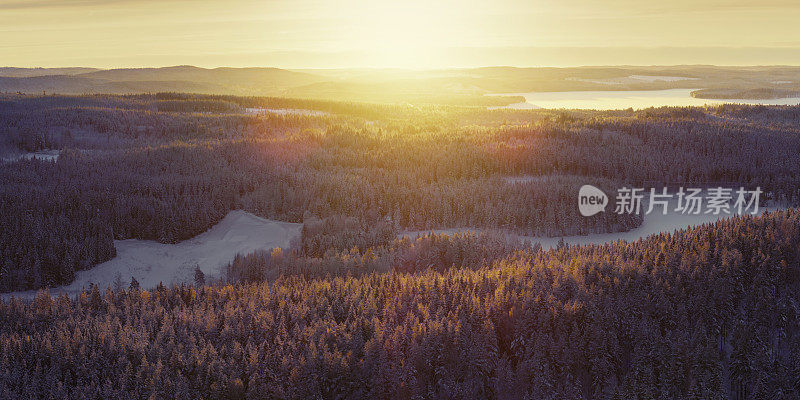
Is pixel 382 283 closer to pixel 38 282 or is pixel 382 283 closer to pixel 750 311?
pixel 750 311

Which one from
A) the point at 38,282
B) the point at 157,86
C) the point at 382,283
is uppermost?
the point at 157,86

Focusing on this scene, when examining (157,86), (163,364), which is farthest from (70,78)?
(163,364)

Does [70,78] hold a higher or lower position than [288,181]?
higher

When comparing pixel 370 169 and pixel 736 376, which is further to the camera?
pixel 370 169

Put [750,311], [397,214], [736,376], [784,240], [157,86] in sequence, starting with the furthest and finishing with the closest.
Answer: [157,86] → [397,214] → [784,240] → [750,311] → [736,376]

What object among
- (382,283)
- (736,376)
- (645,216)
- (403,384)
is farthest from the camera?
(645,216)

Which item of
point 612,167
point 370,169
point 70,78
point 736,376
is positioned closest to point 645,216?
point 612,167

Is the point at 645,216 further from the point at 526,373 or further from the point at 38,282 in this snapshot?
the point at 38,282
